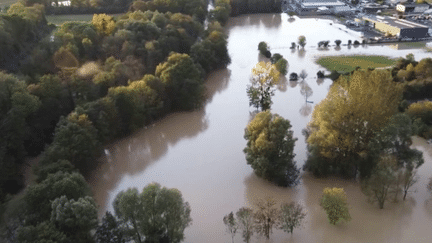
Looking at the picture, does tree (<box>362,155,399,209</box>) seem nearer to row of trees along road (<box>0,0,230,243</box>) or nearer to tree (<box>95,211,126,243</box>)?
row of trees along road (<box>0,0,230,243</box>)

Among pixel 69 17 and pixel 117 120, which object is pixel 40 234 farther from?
pixel 69 17

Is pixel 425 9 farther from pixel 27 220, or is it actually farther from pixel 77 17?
pixel 27 220

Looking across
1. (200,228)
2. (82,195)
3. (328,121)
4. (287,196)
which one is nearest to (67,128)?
(82,195)

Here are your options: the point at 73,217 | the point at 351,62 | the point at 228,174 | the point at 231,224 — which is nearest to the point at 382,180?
the point at 231,224

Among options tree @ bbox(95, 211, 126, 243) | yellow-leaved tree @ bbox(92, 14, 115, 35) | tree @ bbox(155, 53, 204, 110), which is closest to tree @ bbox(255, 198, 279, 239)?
tree @ bbox(95, 211, 126, 243)

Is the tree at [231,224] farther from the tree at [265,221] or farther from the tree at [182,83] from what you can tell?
the tree at [182,83]

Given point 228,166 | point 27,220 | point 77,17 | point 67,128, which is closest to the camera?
point 27,220
